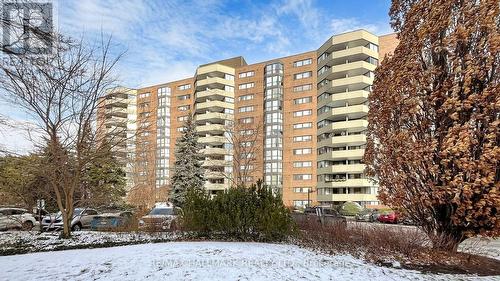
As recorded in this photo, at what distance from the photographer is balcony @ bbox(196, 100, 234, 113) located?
75.6 m

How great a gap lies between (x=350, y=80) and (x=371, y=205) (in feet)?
64.4

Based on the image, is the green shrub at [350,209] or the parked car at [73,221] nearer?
the parked car at [73,221]

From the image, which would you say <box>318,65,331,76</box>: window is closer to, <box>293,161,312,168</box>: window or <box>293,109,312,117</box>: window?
<box>293,109,312,117</box>: window

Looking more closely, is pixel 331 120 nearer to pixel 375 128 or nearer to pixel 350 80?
pixel 350 80

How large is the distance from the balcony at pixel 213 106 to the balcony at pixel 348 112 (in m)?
23.4

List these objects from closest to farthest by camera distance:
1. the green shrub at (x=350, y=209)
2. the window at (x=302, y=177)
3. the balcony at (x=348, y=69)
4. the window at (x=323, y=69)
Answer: the green shrub at (x=350, y=209) → the balcony at (x=348, y=69) → the window at (x=323, y=69) → the window at (x=302, y=177)

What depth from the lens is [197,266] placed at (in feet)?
27.1

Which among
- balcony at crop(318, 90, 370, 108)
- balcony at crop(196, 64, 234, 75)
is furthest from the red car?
balcony at crop(196, 64, 234, 75)

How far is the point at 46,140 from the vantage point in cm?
1471

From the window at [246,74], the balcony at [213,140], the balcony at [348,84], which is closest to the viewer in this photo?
the balcony at [348,84]

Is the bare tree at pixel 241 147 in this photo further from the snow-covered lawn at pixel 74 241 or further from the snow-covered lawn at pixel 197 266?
the snow-covered lawn at pixel 197 266

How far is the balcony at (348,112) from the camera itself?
56750 mm

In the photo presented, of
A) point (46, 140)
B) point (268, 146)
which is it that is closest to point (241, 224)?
point (46, 140)

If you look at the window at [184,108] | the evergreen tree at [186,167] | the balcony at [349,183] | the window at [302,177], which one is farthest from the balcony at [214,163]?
the evergreen tree at [186,167]
